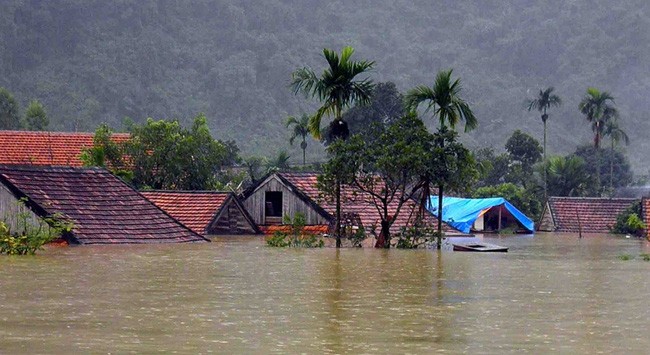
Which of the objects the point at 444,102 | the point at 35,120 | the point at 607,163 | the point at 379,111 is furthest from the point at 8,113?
the point at 444,102

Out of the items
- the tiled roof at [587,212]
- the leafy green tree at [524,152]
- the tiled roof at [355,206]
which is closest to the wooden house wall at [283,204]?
the tiled roof at [355,206]

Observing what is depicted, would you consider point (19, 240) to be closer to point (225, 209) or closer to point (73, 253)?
point (73, 253)

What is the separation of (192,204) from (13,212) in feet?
32.8

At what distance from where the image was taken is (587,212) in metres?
50.8

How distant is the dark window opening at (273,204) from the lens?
4081cm

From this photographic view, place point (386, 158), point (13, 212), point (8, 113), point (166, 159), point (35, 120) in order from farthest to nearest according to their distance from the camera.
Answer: point (8, 113), point (35, 120), point (166, 159), point (386, 158), point (13, 212)

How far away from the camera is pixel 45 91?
458 ft

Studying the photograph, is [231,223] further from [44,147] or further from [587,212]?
[587,212]

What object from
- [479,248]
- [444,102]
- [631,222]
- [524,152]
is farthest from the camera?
[524,152]

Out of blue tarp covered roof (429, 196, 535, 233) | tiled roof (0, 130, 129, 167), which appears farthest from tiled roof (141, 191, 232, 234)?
blue tarp covered roof (429, 196, 535, 233)

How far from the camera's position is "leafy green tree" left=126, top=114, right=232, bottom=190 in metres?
42.3

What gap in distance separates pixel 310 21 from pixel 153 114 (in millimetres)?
38399

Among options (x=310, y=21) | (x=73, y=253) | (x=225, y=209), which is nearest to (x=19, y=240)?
(x=73, y=253)

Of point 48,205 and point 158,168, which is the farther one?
point 158,168
